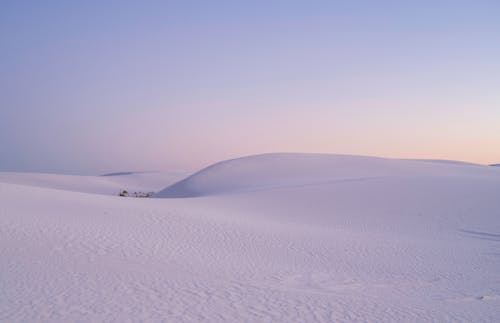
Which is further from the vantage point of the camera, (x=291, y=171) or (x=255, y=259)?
(x=291, y=171)

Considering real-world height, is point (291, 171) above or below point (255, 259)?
above

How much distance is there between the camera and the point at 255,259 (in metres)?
9.93

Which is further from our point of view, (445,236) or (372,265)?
(445,236)

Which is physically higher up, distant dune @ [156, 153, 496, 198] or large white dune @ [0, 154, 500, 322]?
distant dune @ [156, 153, 496, 198]

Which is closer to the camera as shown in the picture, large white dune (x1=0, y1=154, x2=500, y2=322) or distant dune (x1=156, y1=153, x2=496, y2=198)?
large white dune (x1=0, y1=154, x2=500, y2=322)

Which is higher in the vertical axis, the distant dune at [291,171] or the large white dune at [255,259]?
the distant dune at [291,171]

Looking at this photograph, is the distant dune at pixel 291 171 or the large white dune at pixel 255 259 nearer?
the large white dune at pixel 255 259

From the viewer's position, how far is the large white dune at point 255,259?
6.14 meters

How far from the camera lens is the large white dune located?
6141mm

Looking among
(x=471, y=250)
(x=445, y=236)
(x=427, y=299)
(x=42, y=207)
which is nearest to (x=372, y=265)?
(x=427, y=299)

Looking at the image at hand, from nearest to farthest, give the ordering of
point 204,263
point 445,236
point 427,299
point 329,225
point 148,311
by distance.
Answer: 1. point 148,311
2. point 427,299
3. point 204,263
4. point 445,236
5. point 329,225

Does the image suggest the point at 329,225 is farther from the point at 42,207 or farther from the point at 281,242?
the point at 42,207

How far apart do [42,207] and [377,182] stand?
18.2 metres

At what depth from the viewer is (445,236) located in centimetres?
1392
